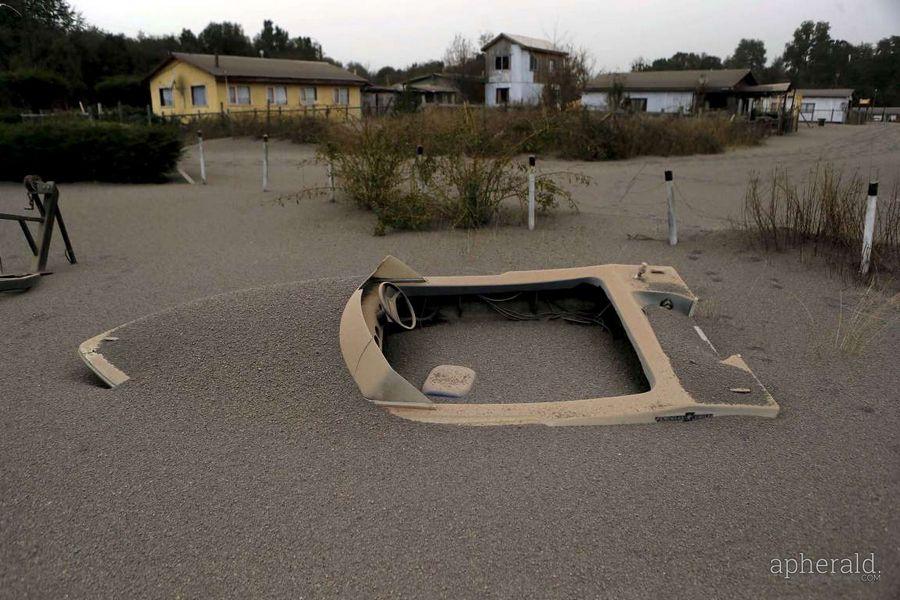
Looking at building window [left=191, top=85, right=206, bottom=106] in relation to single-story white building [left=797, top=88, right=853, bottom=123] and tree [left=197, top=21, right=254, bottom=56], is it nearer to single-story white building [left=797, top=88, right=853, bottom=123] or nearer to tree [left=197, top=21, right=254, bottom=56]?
tree [left=197, top=21, right=254, bottom=56]

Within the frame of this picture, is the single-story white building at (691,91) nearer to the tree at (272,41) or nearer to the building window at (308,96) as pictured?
the building window at (308,96)

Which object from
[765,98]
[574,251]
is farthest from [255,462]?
[765,98]

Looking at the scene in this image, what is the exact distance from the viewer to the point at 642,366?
430cm

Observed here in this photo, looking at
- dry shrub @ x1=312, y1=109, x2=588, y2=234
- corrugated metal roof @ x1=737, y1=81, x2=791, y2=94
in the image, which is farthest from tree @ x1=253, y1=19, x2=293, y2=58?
dry shrub @ x1=312, y1=109, x2=588, y2=234

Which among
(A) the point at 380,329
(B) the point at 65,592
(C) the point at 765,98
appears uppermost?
(C) the point at 765,98

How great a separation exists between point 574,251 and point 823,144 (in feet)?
72.8

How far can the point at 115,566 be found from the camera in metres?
2.75

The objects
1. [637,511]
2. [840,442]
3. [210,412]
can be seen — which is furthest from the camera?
[210,412]

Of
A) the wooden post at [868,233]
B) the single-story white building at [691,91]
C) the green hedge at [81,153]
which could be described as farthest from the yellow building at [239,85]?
the wooden post at [868,233]

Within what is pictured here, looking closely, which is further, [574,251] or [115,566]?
[574,251]

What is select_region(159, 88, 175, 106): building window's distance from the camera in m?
41.4

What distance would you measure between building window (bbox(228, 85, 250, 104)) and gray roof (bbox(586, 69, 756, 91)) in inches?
823

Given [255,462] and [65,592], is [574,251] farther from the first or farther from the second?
[65,592]

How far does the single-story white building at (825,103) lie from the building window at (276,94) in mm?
39390
